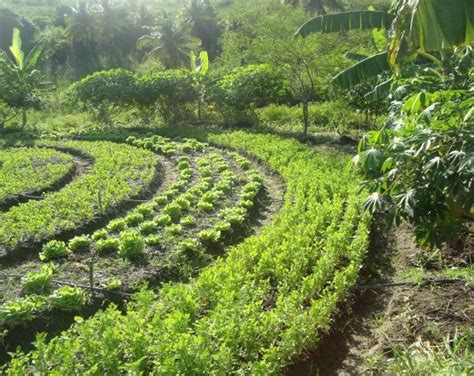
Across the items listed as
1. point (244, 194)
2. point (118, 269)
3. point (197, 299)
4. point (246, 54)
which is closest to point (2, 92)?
point (246, 54)

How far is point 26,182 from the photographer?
38.4ft

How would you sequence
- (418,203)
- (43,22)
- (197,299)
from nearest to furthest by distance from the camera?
(418,203)
(197,299)
(43,22)

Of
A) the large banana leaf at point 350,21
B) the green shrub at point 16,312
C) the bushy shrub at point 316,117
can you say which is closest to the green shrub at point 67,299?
the green shrub at point 16,312

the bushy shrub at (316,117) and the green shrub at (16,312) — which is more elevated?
the green shrub at (16,312)

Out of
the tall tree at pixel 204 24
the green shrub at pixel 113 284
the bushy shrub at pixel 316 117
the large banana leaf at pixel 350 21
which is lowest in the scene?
the bushy shrub at pixel 316 117

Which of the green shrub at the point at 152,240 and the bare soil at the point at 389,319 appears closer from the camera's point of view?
the bare soil at the point at 389,319

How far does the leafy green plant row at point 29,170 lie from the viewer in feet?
36.8

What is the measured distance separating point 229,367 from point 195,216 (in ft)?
18.1

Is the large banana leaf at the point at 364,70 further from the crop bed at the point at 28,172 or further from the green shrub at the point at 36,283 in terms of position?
the green shrub at the point at 36,283

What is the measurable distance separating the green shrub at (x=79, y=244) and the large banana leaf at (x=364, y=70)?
7.00 metres

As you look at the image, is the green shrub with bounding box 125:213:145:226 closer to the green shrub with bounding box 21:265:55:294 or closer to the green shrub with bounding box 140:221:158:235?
the green shrub with bounding box 140:221:158:235

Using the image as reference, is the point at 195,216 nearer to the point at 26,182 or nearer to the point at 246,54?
the point at 26,182

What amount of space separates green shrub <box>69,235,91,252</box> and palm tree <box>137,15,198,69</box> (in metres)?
24.5

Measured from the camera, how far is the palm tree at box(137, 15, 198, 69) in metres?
30.9
